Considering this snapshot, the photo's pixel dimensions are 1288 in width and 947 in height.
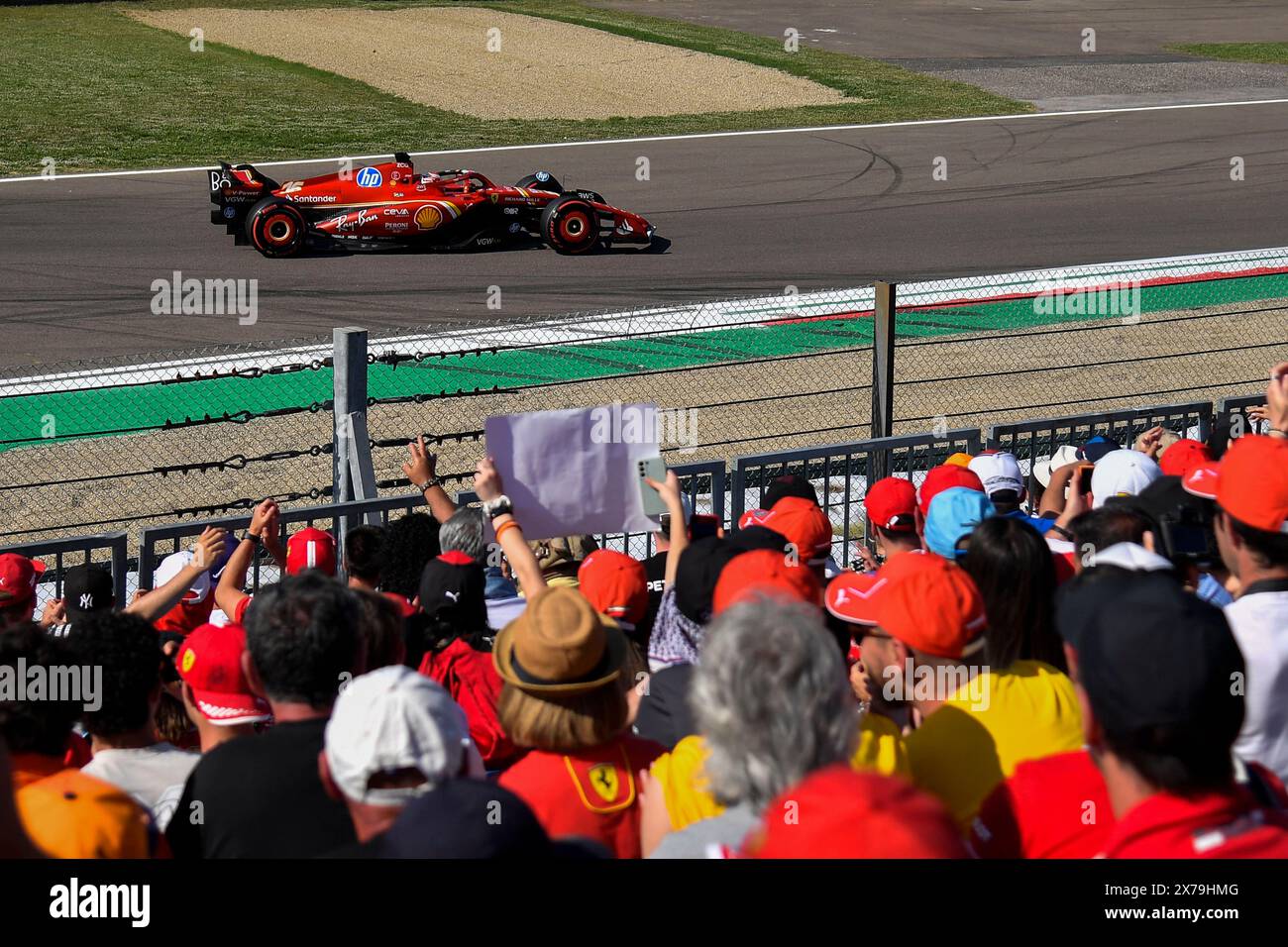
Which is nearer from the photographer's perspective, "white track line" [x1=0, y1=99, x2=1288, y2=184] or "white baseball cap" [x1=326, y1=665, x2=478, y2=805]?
"white baseball cap" [x1=326, y1=665, x2=478, y2=805]

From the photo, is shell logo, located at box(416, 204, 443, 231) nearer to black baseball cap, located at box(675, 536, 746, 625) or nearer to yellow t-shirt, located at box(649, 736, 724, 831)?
black baseball cap, located at box(675, 536, 746, 625)

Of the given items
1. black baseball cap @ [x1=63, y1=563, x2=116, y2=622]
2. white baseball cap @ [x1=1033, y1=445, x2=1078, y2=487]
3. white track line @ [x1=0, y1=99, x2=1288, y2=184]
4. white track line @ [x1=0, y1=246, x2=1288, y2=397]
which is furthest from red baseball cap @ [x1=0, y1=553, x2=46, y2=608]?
white track line @ [x1=0, y1=99, x2=1288, y2=184]

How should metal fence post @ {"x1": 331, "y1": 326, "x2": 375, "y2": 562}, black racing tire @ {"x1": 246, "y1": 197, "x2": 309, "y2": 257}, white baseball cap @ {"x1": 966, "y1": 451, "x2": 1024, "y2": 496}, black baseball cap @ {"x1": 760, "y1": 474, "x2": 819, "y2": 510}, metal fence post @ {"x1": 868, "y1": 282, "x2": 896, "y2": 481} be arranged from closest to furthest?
black baseball cap @ {"x1": 760, "y1": 474, "x2": 819, "y2": 510}, white baseball cap @ {"x1": 966, "y1": 451, "x2": 1024, "y2": 496}, metal fence post @ {"x1": 331, "y1": 326, "x2": 375, "y2": 562}, metal fence post @ {"x1": 868, "y1": 282, "x2": 896, "y2": 481}, black racing tire @ {"x1": 246, "y1": 197, "x2": 309, "y2": 257}

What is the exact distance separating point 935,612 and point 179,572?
2905 millimetres

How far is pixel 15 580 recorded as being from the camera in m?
5.10

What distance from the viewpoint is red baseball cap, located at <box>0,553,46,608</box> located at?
16.6ft

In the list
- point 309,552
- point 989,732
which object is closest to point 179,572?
point 309,552

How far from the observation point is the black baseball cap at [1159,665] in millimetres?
2572

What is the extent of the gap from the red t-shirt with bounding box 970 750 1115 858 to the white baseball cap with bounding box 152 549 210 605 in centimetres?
315

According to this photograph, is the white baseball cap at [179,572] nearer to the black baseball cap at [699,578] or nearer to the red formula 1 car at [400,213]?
A: the black baseball cap at [699,578]

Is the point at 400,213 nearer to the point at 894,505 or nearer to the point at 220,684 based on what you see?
the point at 894,505

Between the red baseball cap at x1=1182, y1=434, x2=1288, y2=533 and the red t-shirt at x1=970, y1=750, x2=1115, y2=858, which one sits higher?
the red baseball cap at x1=1182, y1=434, x2=1288, y2=533

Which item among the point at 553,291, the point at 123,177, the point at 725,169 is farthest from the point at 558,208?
the point at 123,177

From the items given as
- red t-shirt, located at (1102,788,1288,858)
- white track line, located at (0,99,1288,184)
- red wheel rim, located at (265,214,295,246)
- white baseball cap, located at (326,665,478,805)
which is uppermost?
white track line, located at (0,99,1288,184)
